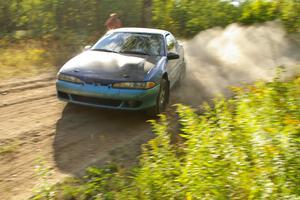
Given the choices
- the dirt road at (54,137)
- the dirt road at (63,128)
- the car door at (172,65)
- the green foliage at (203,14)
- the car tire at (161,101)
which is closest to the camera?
the dirt road at (54,137)

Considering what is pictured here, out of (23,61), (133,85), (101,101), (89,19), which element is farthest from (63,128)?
(89,19)

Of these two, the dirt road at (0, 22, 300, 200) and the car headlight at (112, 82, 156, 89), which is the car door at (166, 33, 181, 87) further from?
the car headlight at (112, 82, 156, 89)

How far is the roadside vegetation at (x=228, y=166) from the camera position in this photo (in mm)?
3424

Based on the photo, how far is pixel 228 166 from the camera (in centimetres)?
378

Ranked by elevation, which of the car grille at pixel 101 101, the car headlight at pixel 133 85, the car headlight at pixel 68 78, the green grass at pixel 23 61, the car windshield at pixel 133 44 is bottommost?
the green grass at pixel 23 61

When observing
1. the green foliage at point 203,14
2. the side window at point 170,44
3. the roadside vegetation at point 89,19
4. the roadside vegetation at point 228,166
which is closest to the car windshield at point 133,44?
the side window at point 170,44

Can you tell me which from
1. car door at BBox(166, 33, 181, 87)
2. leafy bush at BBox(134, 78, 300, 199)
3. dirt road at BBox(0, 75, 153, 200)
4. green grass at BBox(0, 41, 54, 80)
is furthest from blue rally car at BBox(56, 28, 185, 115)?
green grass at BBox(0, 41, 54, 80)

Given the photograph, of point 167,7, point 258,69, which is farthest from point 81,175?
point 167,7

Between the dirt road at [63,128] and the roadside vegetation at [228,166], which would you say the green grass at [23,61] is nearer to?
the dirt road at [63,128]

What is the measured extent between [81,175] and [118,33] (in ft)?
13.4

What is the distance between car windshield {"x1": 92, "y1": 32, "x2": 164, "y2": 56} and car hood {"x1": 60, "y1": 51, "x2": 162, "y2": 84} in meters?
0.28

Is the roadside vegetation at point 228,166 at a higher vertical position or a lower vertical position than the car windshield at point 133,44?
lower

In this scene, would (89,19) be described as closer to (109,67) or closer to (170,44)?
(170,44)

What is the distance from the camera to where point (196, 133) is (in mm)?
4133
